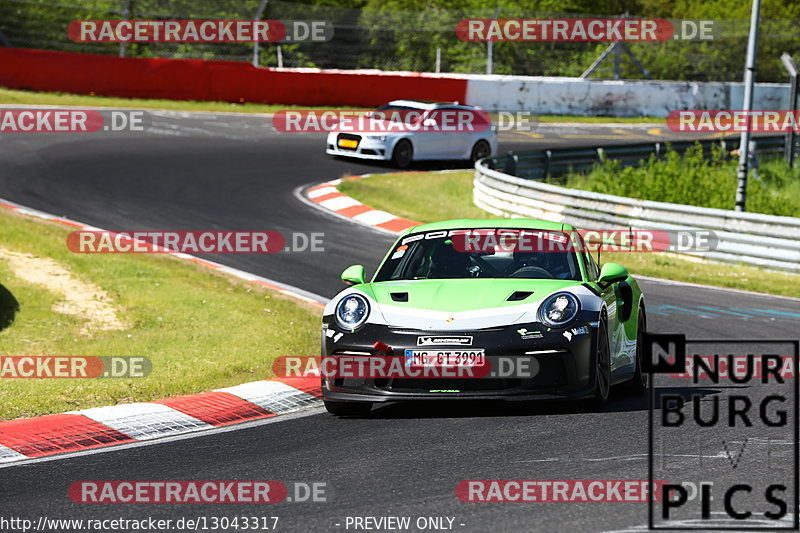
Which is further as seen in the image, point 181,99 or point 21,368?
point 181,99

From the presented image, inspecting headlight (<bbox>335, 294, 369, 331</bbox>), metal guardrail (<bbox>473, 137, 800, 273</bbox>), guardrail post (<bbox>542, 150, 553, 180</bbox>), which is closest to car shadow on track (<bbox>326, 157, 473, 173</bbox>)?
guardrail post (<bbox>542, 150, 553, 180</bbox>)

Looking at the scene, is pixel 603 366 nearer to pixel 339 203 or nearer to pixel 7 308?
pixel 7 308

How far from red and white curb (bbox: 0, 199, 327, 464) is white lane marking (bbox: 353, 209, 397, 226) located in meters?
10.3

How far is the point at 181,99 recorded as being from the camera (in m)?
32.9

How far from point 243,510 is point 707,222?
12.9 metres

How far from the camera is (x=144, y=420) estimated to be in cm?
834

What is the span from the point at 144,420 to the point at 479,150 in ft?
65.4

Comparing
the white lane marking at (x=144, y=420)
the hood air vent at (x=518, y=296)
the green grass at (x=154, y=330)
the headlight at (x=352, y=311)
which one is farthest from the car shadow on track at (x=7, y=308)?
the hood air vent at (x=518, y=296)

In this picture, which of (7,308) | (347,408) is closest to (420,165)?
(7,308)

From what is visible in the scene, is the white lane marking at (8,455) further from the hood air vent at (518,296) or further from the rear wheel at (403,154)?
the rear wheel at (403,154)

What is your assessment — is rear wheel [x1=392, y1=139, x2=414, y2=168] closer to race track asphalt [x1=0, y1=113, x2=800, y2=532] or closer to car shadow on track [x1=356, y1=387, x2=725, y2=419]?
race track asphalt [x1=0, y1=113, x2=800, y2=532]

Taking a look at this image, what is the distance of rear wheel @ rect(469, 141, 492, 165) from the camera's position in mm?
27547

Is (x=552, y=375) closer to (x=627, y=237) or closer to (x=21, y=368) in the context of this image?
(x=21, y=368)

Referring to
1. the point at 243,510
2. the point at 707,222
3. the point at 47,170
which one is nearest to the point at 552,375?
the point at 243,510
